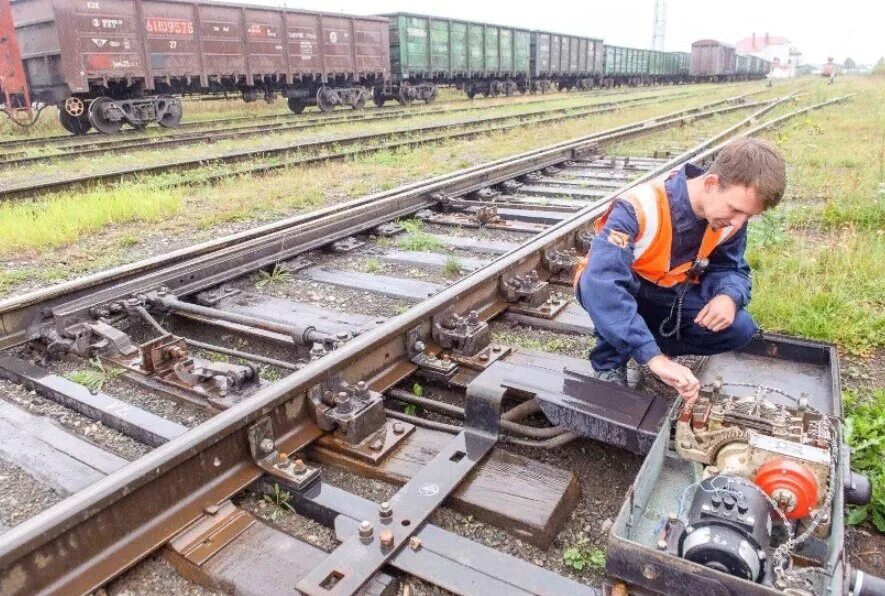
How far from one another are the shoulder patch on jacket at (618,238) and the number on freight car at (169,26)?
17.2 meters

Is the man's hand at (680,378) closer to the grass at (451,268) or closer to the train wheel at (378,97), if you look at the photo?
the grass at (451,268)

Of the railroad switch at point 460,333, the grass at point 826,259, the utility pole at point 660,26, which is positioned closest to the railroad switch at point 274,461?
the railroad switch at point 460,333

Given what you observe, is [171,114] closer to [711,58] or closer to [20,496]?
[20,496]

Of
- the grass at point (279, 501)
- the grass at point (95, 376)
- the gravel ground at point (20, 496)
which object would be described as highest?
the grass at point (95, 376)

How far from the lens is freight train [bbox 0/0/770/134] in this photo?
15.4 m

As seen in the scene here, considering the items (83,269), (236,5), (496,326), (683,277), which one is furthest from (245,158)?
(236,5)

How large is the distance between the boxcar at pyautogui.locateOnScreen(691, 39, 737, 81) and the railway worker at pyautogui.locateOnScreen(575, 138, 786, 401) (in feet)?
192

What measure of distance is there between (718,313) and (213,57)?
730 inches

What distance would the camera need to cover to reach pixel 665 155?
1023cm

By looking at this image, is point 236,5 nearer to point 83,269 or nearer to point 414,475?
point 83,269

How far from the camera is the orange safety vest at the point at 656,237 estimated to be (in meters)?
2.59

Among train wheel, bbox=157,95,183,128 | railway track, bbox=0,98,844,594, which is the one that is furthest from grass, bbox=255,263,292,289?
train wheel, bbox=157,95,183,128

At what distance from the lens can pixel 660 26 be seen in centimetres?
8538

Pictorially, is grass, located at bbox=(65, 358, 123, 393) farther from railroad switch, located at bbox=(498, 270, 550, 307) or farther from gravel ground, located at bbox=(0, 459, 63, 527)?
railroad switch, located at bbox=(498, 270, 550, 307)
